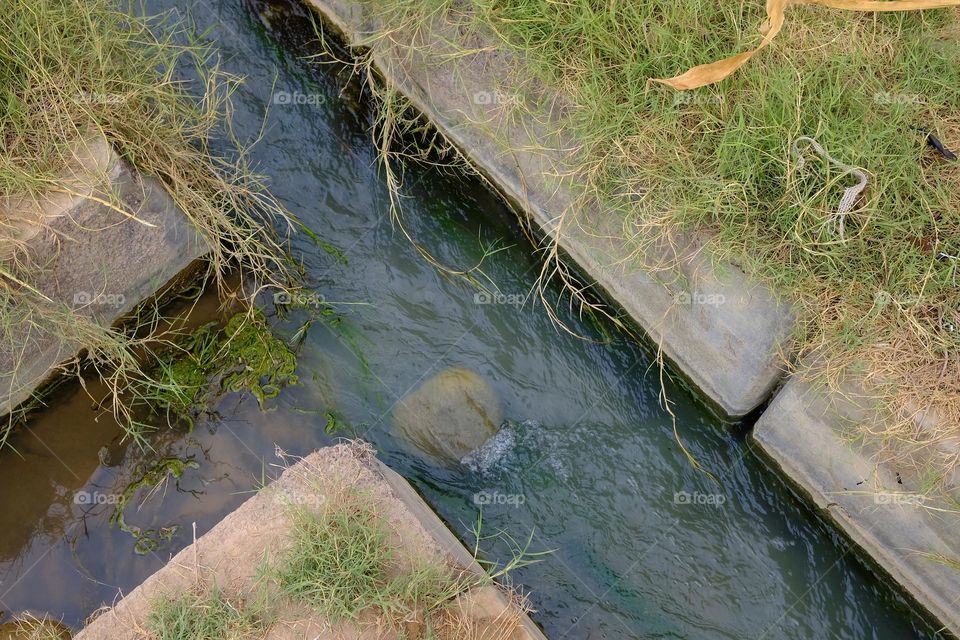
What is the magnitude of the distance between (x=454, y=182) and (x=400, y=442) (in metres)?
1.19

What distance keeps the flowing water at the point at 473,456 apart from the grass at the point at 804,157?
60cm

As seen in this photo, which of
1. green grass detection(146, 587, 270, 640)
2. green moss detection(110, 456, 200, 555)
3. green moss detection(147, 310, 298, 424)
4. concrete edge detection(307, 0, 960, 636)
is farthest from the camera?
green moss detection(147, 310, 298, 424)

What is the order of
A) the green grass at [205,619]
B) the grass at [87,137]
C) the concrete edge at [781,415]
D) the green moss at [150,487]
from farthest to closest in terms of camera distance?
the green moss at [150,487] < the concrete edge at [781,415] < the grass at [87,137] < the green grass at [205,619]

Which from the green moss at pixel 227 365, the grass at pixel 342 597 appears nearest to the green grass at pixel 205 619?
the grass at pixel 342 597

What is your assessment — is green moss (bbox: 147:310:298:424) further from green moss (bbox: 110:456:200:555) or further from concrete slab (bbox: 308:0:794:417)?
concrete slab (bbox: 308:0:794:417)

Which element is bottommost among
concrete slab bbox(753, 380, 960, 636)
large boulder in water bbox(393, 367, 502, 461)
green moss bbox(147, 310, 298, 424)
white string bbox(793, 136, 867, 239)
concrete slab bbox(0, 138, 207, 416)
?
concrete slab bbox(753, 380, 960, 636)

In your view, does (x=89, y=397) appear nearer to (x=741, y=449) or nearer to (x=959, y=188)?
(x=741, y=449)

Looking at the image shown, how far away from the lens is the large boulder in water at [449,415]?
3189 millimetres

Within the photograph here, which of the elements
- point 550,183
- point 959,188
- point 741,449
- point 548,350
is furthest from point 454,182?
point 959,188

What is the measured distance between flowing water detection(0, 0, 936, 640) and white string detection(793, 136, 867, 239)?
3.14ft

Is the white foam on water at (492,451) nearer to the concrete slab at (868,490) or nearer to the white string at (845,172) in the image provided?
the concrete slab at (868,490)

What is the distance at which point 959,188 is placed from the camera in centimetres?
284

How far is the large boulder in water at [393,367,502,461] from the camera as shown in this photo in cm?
319

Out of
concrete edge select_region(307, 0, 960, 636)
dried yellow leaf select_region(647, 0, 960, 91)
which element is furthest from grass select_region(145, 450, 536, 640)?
dried yellow leaf select_region(647, 0, 960, 91)
